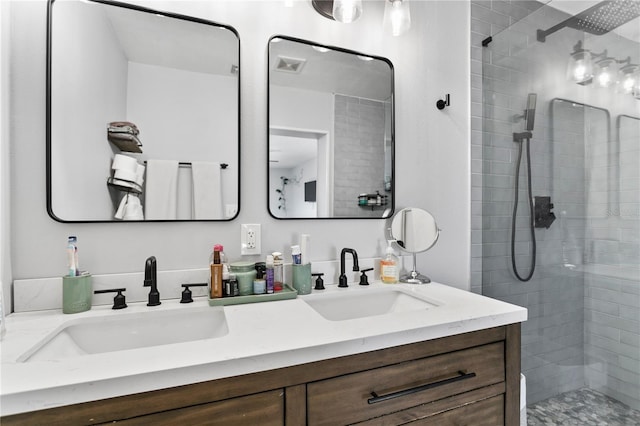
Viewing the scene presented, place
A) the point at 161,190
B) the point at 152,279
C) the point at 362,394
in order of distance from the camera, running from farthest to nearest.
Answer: the point at 161,190, the point at 152,279, the point at 362,394

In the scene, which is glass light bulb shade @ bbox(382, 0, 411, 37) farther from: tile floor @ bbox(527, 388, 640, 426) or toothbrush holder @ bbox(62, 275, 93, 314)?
tile floor @ bbox(527, 388, 640, 426)

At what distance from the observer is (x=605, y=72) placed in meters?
1.37

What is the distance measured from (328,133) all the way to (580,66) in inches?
47.5

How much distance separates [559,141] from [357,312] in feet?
4.33

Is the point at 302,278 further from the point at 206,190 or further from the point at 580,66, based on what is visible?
the point at 580,66

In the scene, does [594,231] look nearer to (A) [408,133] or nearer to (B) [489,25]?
(A) [408,133]

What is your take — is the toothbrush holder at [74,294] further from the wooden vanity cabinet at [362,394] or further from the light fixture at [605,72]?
the light fixture at [605,72]

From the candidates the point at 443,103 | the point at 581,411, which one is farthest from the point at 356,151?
the point at 581,411

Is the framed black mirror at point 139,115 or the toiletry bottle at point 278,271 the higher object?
the framed black mirror at point 139,115

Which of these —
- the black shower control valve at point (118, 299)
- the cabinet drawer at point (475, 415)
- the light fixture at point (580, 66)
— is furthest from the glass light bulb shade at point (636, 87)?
the black shower control valve at point (118, 299)

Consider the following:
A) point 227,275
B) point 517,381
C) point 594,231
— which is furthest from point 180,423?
point 594,231

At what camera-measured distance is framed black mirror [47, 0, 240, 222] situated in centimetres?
108

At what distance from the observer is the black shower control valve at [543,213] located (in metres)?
1.59

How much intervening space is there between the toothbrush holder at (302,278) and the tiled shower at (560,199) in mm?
984
